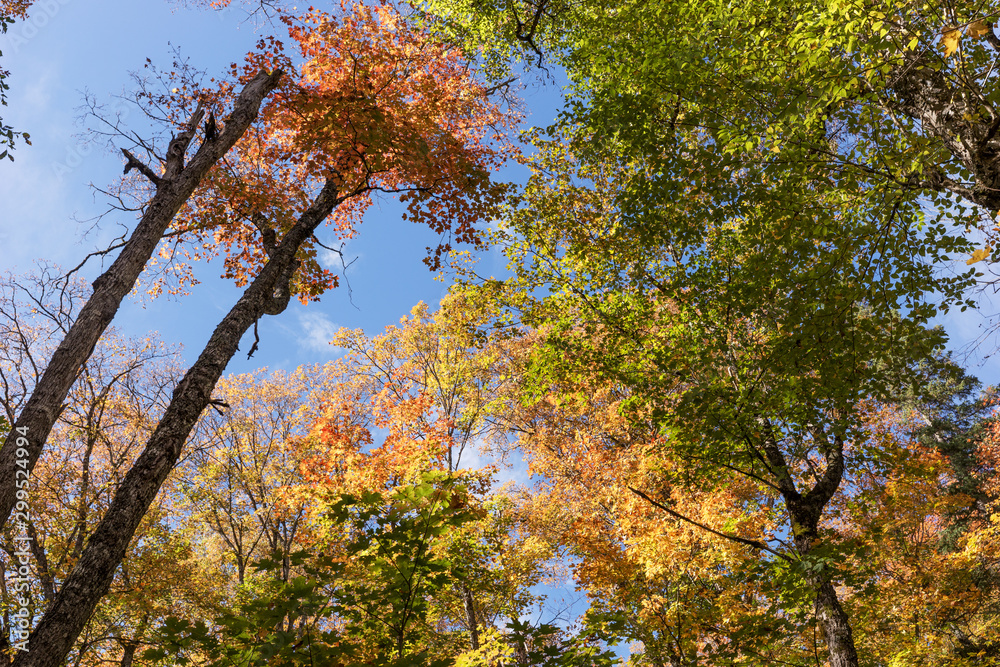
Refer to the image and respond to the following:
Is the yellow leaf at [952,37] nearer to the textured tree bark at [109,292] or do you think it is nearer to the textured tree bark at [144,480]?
the textured tree bark at [144,480]

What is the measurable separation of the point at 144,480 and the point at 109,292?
7.49ft

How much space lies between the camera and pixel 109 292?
577 centimetres

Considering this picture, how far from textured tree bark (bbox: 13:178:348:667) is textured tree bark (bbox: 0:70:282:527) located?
38.2 inches

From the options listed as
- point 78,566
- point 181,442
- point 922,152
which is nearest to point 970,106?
point 922,152

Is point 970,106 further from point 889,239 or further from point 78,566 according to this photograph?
point 78,566

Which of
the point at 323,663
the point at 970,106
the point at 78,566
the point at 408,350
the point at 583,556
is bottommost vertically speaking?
the point at 323,663

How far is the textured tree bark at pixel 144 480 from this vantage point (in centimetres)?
416

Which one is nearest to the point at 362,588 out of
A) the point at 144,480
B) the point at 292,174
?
the point at 144,480

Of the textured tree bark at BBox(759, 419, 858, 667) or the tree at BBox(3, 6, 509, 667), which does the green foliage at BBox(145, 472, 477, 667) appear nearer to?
the tree at BBox(3, 6, 509, 667)

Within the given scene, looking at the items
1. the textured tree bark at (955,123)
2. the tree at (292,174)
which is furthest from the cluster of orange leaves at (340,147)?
the textured tree bark at (955,123)

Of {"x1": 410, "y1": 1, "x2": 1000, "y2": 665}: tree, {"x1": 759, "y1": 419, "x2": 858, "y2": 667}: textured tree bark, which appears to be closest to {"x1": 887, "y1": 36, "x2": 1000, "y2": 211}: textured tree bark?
{"x1": 410, "y1": 1, "x2": 1000, "y2": 665}: tree

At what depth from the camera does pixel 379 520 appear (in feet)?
11.0

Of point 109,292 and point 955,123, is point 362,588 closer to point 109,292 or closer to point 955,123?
point 109,292

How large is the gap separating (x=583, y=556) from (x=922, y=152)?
9.14 metres
